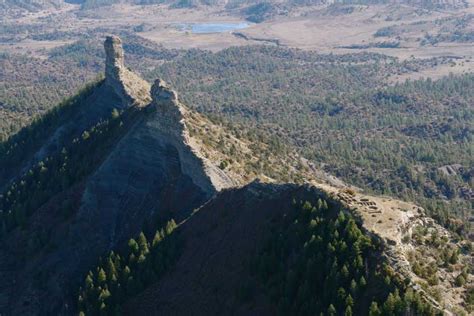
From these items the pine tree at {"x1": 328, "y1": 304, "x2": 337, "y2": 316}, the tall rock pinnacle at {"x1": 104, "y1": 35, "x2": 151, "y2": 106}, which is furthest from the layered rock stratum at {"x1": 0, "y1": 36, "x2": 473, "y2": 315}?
the pine tree at {"x1": 328, "y1": 304, "x2": 337, "y2": 316}

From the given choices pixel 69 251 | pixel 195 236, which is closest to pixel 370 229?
pixel 195 236

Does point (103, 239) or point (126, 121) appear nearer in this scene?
point (103, 239)

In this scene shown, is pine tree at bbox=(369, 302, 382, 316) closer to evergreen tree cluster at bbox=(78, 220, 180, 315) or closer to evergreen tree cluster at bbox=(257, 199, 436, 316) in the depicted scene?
evergreen tree cluster at bbox=(257, 199, 436, 316)

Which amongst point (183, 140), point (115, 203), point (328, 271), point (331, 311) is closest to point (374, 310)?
point (331, 311)

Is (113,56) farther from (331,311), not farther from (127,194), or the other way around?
(331,311)

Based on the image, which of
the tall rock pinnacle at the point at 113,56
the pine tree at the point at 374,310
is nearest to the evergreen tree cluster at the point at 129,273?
the pine tree at the point at 374,310

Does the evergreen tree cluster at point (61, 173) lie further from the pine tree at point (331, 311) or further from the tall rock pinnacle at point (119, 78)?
the pine tree at point (331, 311)

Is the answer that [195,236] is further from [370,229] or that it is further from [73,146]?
[73,146]

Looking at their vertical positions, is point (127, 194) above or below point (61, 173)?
above
